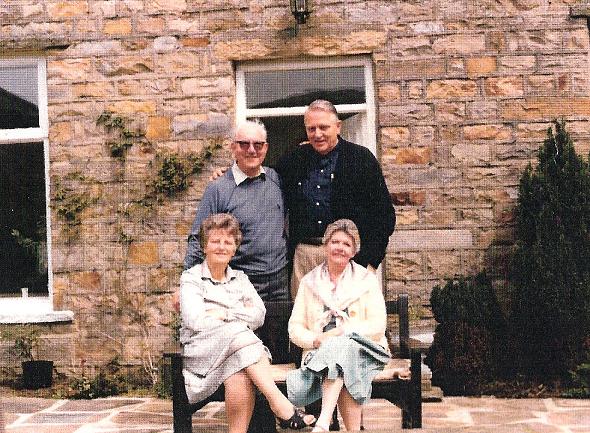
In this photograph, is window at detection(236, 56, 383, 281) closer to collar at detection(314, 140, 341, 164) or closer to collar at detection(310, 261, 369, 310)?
collar at detection(314, 140, 341, 164)

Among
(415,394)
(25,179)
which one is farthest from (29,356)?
(415,394)

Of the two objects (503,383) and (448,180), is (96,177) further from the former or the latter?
(503,383)

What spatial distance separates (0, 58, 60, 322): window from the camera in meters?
6.52

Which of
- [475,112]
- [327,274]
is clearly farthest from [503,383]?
[327,274]

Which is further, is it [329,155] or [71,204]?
[71,204]

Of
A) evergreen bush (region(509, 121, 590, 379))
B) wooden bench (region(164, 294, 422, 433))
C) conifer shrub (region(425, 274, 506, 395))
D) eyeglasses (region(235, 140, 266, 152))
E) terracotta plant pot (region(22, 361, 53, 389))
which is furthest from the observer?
terracotta plant pot (region(22, 361, 53, 389))

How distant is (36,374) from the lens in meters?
6.25

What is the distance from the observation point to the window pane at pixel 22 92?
6.55m

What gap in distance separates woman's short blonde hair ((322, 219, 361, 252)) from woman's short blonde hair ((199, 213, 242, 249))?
0.42 metres

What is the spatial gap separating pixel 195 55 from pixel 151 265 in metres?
1.66

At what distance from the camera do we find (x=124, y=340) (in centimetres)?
630

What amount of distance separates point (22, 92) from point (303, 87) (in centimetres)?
228

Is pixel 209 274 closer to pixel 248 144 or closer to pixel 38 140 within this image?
pixel 248 144

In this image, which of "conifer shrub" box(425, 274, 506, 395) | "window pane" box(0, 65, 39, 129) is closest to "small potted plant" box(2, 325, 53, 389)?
"window pane" box(0, 65, 39, 129)
